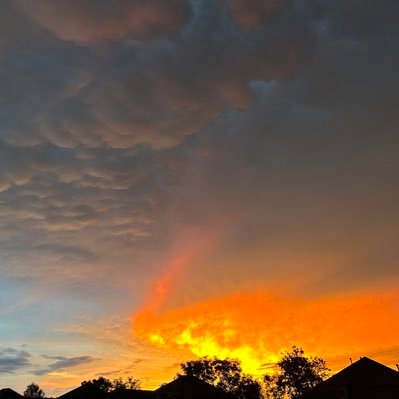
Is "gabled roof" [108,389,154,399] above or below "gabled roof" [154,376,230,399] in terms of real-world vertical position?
above

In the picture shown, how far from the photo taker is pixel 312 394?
91562 millimetres

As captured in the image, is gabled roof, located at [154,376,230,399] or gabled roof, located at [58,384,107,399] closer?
gabled roof, located at [154,376,230,399]

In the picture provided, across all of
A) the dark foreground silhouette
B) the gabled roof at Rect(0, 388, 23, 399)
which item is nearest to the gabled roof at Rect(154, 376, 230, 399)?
the dark foreground silhouette

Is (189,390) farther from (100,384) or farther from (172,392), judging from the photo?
(100,384)

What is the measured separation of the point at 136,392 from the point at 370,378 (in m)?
56.7

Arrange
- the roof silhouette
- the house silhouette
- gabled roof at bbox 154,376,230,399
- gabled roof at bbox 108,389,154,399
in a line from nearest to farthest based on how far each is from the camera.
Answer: the roof silhouette → gabled roof at bbox 154,376,230,399 → the house silhouette → gabled roof at bbox 108,389,154,399

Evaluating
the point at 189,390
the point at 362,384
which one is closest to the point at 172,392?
the point at 189,390

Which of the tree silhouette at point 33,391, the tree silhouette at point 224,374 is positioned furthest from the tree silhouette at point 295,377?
the tree silhouette at point 33,391

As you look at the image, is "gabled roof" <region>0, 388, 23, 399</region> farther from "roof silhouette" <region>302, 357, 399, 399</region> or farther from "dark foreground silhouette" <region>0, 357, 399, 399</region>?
"roof silhouette" <region>302, 357, 399, 399</region>

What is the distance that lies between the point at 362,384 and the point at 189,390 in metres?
31.7

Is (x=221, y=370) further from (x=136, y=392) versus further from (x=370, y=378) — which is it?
(x=370, y=378)

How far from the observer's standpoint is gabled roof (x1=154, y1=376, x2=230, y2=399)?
283 ft

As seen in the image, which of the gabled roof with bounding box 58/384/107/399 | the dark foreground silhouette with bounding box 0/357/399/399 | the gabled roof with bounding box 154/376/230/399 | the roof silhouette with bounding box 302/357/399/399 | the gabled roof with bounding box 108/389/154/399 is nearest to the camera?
the roof silhouette with bounding box 302/357/399/399

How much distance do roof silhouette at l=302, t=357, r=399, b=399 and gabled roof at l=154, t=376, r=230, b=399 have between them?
18651 mm
